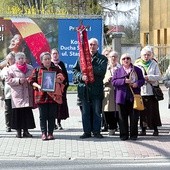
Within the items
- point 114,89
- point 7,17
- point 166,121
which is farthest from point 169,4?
point 114,89

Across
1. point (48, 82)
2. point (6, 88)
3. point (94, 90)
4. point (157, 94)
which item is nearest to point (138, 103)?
point (157, 94)

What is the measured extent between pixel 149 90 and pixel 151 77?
0.35 meters

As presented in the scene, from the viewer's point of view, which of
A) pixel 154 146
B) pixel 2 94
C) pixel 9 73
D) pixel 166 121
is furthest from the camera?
pixel 166 121

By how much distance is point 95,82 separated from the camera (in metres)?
10.9

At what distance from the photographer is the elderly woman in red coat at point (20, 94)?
36.2 ft

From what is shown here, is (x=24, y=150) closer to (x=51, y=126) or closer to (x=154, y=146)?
(x=51, y=126)

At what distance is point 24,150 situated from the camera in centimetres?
997

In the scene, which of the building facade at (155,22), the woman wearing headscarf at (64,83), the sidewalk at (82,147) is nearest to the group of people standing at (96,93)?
the sidewalk at (82,147)

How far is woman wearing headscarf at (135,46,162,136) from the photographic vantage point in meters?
11.2

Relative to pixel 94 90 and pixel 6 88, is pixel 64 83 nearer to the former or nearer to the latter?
pixel 94 90

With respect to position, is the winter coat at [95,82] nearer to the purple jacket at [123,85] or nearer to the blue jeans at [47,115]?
the purple jacket at [123,85]

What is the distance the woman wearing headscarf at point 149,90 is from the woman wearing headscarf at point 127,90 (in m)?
0.50

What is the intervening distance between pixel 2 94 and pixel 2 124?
107cm

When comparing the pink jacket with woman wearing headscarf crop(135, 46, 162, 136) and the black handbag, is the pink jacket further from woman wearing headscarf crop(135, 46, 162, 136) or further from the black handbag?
the black handbag
